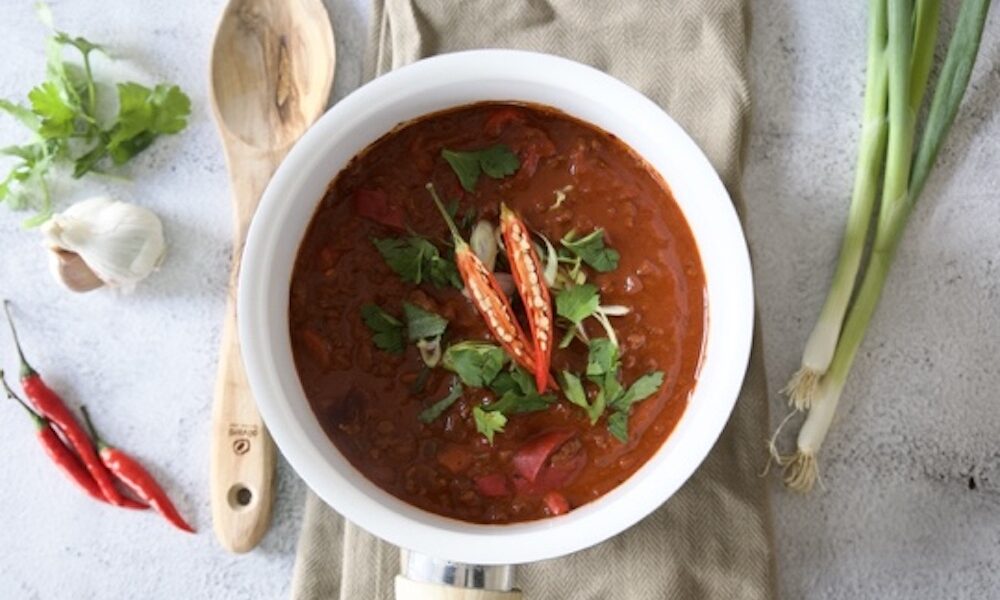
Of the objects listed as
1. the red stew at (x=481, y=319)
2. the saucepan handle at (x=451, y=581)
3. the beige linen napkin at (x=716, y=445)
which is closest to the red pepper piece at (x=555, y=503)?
the red stew at (x=481, y=319)

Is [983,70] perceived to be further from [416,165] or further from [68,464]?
[68,464]

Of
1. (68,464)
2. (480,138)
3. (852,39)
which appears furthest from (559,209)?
(68,464)

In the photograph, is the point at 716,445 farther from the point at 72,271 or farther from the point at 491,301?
the point at 72,271

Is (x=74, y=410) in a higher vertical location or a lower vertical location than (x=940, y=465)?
higher

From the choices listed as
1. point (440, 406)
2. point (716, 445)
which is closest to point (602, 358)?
point (440, 406)

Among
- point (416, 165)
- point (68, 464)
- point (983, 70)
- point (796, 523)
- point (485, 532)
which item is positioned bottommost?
point (796, 523)

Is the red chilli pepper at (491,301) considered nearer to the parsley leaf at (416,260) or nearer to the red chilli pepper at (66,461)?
the parsley leaf at (416,260)

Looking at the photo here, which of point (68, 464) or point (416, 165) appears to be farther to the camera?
point (68, 464)
